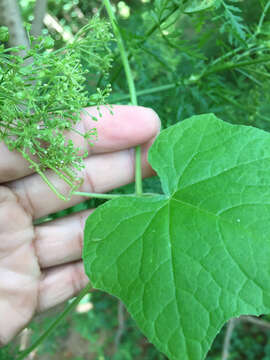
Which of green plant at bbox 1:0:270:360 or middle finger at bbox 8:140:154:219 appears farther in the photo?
middle finger at bbox 8:140:154:219

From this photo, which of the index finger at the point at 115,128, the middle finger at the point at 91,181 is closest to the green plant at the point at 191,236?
the index finger at the point at 115,128

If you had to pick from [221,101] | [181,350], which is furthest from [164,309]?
[221,101]

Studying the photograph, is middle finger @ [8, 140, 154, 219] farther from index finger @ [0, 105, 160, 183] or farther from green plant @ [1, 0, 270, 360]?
green plant @ [1, 0, 270, 360]

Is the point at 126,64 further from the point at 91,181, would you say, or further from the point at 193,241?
the point at 193,241

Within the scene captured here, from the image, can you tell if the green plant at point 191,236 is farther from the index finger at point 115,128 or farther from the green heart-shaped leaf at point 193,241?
the index finger at point 115,128

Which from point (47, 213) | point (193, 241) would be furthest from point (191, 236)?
point (47, 213)

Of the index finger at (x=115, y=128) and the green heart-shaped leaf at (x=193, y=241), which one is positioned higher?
the index finger at (x=115, y=128)

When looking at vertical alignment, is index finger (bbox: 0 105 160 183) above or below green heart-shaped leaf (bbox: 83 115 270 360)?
above

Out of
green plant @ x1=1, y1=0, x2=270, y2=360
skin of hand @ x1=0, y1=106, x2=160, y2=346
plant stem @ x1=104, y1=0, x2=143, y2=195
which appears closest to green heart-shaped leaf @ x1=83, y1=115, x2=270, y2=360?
green plant @ x1=1, y1=0, x2=270, y2=360

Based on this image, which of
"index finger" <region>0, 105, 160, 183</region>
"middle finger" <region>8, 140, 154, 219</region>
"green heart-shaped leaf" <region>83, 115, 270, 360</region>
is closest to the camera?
"green heart-shaped leaf" <region>83, 115, 270, 360</region>
